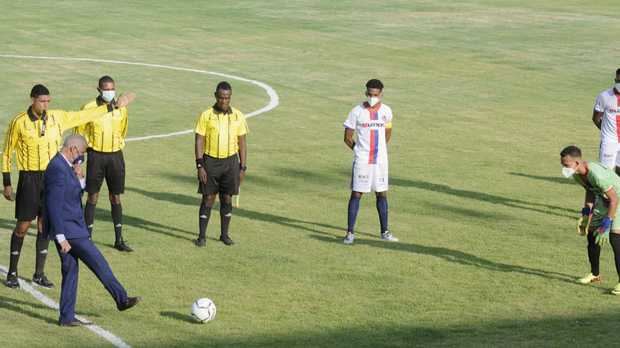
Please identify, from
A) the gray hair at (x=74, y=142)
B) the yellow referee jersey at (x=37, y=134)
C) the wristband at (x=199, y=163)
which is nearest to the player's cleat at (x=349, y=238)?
the wristband at (x=199, y=163)

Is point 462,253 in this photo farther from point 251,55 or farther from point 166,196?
point 251,55

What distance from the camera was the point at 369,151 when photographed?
64.4ft

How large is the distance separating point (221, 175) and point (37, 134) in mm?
3269

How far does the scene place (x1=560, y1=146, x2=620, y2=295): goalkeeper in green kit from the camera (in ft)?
54.4

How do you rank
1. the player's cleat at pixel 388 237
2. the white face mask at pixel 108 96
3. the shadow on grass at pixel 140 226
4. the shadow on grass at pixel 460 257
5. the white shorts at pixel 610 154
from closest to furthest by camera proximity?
1. the shadow on grass at pixel 460 257
2. the white face mask at pixel 108 96
3. the player's cleat at pixel 388 237
4. the shadow on grass at pixel 140 226
5. the white shorts at pixel 610 154

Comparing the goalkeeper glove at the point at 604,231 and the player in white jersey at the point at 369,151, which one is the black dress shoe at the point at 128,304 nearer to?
the player in white jersey at the point at 369,151

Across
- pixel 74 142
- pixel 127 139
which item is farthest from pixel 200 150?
pixel 127 139

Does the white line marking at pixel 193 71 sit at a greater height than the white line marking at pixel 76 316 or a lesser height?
greater

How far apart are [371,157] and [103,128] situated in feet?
13.2

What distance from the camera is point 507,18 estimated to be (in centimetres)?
5159

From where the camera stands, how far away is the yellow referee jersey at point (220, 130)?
19.3 metres

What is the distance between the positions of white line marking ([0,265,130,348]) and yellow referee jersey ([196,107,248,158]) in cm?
353

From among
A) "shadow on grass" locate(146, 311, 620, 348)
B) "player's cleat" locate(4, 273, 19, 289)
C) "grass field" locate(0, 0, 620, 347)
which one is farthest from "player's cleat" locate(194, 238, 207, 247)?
"shadow on grass" locate(146, 311, 620, 348)

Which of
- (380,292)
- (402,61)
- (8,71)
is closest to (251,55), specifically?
(402,61)
